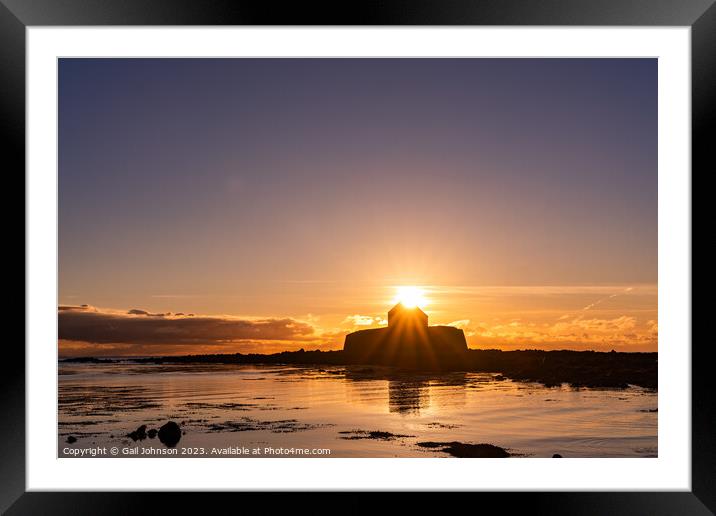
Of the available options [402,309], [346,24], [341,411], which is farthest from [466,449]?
[346,24]

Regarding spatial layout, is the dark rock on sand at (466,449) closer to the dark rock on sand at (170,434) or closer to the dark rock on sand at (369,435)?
the dark rock on sand at (369,435)

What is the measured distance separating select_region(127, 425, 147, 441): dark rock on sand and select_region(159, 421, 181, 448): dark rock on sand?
18 centimetres

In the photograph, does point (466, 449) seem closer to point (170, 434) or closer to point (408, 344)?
point (408, 344)

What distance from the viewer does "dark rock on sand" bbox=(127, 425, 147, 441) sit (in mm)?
4453

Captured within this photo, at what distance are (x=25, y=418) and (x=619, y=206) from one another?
3.62 meters

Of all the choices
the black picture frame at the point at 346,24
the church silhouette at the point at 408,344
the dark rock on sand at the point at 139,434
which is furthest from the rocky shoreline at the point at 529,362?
the black picture frame at the point at 346,24

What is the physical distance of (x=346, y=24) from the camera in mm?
1821

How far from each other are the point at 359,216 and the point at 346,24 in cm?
244

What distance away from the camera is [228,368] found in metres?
5.64

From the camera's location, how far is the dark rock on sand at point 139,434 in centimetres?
445

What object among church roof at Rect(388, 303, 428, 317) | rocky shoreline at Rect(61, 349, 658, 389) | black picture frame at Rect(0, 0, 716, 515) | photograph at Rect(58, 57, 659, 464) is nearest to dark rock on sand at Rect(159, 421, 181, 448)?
photograph at Rect(58, 57, 659, 464)

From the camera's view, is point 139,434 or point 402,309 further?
point 402,309

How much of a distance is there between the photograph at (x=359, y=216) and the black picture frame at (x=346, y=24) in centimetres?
183

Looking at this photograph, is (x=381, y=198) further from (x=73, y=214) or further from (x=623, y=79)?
(x=73, y=214)
